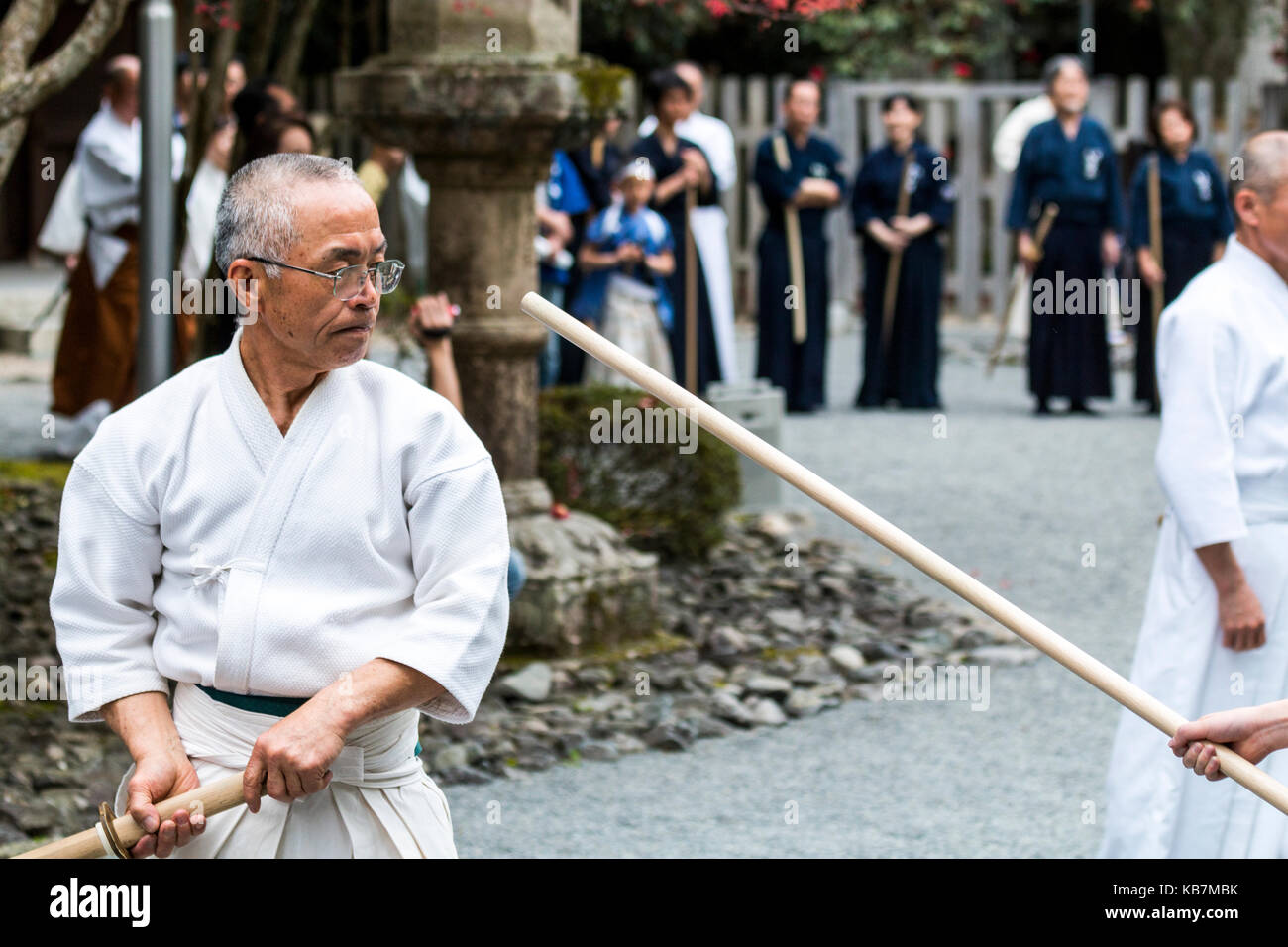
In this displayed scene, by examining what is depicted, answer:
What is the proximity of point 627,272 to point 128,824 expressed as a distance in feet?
24.0

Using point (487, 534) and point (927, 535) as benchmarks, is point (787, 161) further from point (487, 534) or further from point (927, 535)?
point (487, 534)

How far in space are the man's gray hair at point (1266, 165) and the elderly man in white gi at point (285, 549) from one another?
6.71 ft

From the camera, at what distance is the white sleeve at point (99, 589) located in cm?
264

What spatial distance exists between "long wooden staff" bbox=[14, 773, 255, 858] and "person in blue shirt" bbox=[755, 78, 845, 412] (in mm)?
9986

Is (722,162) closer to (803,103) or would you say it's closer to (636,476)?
(803,103)

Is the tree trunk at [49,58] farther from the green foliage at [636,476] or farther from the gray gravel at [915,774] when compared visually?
the gray gravel at [915,774]

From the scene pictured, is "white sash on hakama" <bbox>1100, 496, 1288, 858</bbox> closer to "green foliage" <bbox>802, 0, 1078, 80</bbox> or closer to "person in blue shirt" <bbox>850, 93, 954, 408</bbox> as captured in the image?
"person in blue shirt" <bbox>850, 93, 954, 408</bbox>

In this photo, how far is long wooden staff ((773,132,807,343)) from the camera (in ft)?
40.4

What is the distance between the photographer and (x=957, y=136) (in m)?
16.8

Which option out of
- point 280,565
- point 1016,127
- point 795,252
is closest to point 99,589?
point 280,565

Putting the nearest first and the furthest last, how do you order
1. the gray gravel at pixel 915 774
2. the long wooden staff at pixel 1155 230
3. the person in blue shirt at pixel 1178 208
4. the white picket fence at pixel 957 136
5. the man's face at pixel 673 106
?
the gray gravel at pixel 915 774 < the man's face at pixel 673 106 < the person in blue shirt at pixel 1178 208 < the long wooden staff at pixel 1155 230 < the white picket fence at pixel 957 136

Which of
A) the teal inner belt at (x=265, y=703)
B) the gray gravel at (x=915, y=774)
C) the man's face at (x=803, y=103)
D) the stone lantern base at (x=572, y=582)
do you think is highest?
the man's face at (x=803, y=103)

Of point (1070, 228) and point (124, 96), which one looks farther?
point (1070, 228)

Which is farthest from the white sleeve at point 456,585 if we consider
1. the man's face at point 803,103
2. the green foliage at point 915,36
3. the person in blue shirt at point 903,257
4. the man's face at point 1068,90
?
the green foliage at point 915,36
